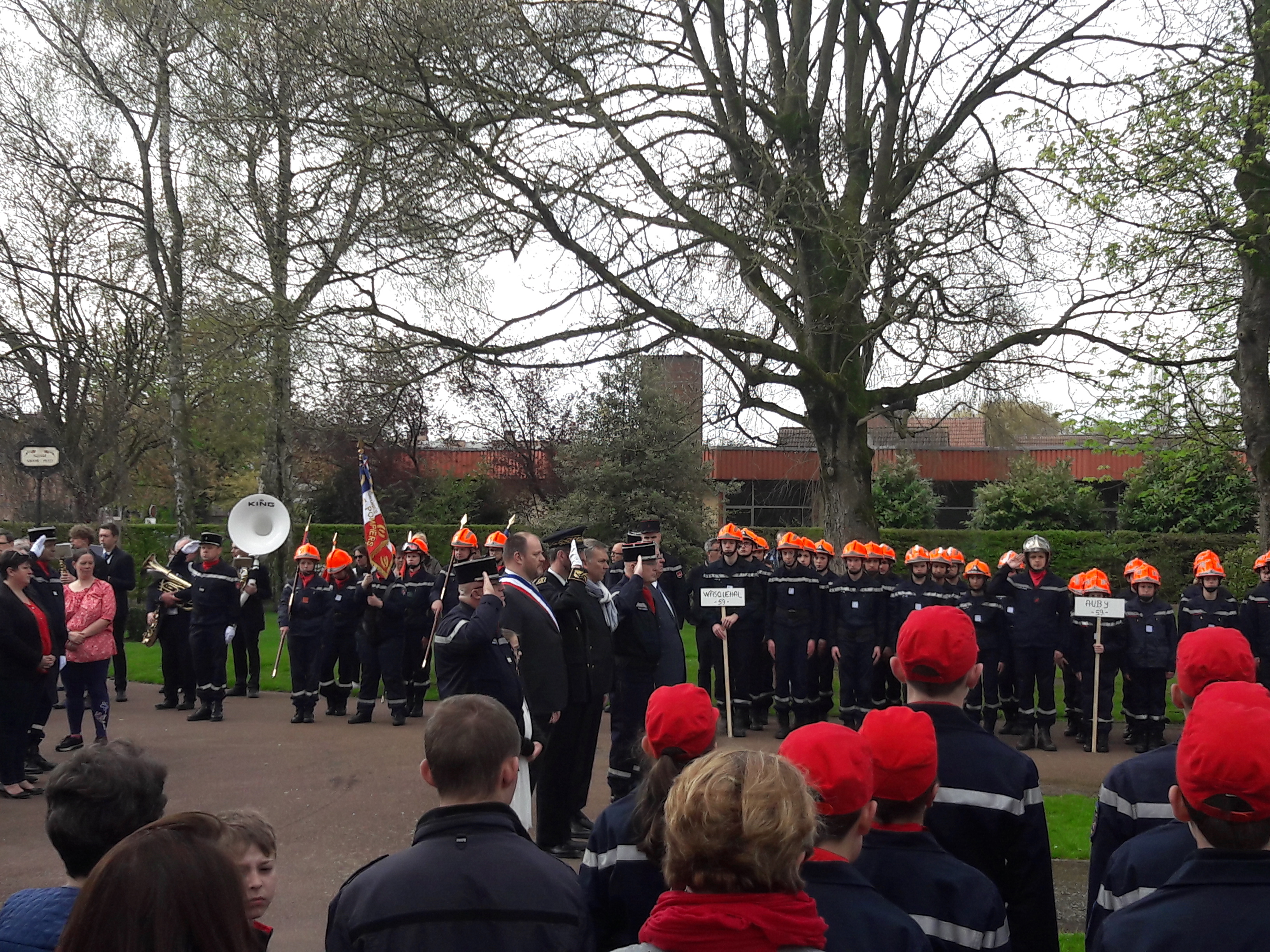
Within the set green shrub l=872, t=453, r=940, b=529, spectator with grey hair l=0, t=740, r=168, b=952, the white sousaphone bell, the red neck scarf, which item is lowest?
the red neck scarf

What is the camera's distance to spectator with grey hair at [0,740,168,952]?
2594 mm

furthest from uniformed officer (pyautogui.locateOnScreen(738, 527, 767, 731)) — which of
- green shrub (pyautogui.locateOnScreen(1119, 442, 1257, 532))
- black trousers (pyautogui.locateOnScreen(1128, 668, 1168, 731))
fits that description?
green shrub (pyautogui.locateOnScreen(1119, 442, 1257, 532))

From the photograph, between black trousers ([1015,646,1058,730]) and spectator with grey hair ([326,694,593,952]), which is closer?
spectator with grey hair ([326,694,593,952])

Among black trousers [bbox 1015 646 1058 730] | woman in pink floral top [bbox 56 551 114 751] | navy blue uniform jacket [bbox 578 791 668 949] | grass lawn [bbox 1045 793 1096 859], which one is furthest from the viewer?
black trousers [bbox 1015 646 1058 730]

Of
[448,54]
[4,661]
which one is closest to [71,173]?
[448,54]

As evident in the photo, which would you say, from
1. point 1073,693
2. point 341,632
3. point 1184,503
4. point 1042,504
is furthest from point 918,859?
point 1184,503

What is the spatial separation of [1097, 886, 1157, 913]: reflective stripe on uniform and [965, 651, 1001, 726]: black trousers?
28.1 feet

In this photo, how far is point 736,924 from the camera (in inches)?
79.7

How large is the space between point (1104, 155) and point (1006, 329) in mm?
2200

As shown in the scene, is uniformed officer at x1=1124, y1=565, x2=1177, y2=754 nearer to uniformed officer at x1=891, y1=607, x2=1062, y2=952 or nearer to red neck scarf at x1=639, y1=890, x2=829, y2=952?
uniformed officer at x1=891, y1=607, x2=1062, y2=952

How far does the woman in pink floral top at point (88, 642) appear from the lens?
9508 mm

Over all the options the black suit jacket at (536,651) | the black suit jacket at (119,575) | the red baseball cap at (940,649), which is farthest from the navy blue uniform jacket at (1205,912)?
the black suit jacket at (119,575)

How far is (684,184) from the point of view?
39.5 ft

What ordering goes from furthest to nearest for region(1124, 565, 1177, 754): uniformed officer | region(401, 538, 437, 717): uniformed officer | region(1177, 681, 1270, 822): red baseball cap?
region(401, 538, 437, 717): uniformed officer, region(1124, 565, 1177, 754): uniformed officer, region(1177, 681, 1270, 822): red baseball cap
